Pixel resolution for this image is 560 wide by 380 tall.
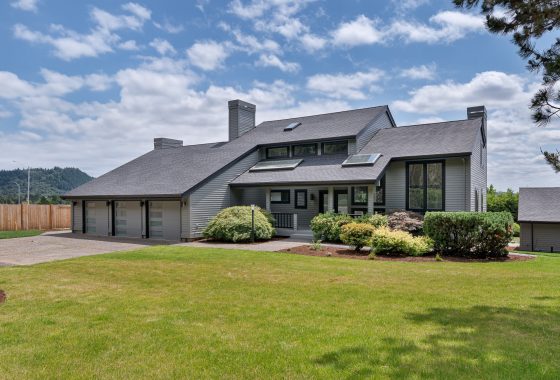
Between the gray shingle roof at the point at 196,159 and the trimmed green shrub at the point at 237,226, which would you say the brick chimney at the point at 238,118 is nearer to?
the gray shingle roof at the point at 196,159

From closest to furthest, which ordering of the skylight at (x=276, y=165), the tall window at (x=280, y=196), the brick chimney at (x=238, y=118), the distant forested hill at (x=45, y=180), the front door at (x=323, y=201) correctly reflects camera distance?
the front door at (x=323, y=201), the skylight at (x=276, y=165), the tall window at (x=280, y=196), the brick chimney at (x=238, y=118), the distant forested hill at (x=45, y=180)

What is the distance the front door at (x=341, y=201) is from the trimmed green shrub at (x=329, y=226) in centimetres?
281

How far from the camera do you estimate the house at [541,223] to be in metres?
23.3

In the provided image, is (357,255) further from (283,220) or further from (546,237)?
(546,237)

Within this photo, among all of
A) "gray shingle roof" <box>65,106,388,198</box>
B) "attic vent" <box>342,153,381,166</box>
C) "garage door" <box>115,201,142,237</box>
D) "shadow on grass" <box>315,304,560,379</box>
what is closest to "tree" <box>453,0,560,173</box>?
"shadow on grass" <box>315,304,560,379</box>

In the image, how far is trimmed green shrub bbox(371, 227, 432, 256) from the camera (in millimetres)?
12891

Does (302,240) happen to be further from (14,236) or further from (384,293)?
(14,236)

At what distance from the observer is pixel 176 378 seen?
372cm

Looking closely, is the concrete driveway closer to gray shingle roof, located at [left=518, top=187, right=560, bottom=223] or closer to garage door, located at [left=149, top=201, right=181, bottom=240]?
garage door, located at [left=149, top=201, right=181, bottom=240]

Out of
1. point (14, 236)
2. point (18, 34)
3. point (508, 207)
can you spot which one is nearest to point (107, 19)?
point (18, 34)

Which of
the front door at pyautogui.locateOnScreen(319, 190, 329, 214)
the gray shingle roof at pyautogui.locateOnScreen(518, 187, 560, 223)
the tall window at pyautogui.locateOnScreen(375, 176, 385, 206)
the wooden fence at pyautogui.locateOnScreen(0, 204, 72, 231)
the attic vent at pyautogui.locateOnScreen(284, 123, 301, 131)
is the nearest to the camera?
the tall window at pyautogui.locateOnScreen(375, 176, 385, 206)

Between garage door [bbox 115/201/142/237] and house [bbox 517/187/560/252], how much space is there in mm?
22806

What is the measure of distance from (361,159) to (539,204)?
14304 mm

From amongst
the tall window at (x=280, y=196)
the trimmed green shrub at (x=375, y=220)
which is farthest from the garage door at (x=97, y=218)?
the trimmed green shrub at (x=375, y=220)
